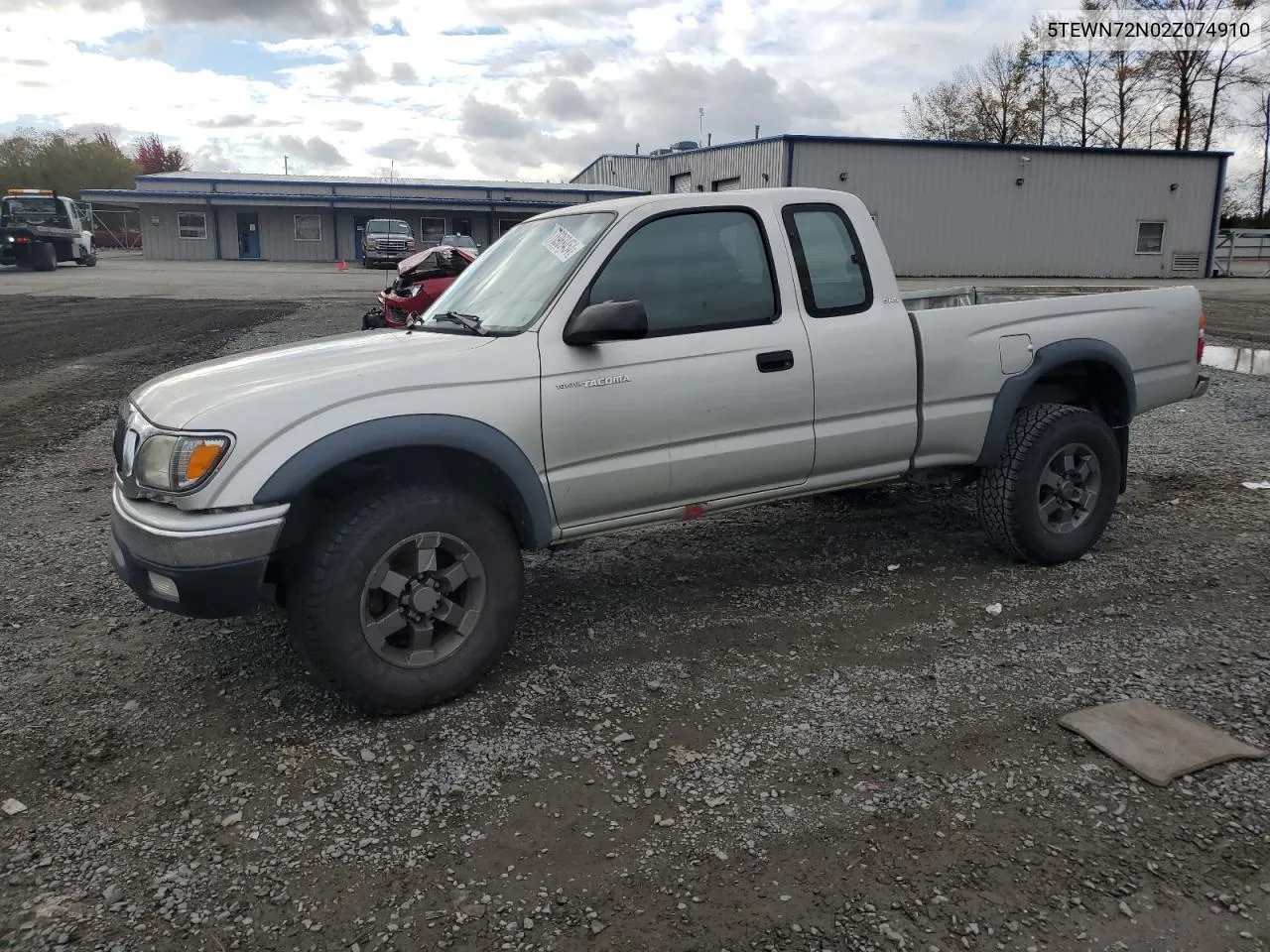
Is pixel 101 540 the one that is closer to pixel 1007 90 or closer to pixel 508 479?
pixel 508 479

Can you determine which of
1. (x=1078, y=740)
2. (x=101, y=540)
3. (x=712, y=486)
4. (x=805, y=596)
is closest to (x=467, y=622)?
(x=712, y=486)

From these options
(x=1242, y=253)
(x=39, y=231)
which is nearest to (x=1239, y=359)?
(x=1242, y=253)

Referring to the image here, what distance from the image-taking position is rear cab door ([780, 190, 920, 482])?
451 centimetres

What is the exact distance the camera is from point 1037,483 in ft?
16.6

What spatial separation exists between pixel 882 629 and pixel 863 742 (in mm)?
1072

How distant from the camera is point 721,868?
286 centimetres

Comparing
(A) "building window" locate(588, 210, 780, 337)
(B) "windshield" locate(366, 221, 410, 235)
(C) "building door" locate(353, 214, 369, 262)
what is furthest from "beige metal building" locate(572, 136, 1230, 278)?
(A) "building window" locate(588, 210, 780, 337)

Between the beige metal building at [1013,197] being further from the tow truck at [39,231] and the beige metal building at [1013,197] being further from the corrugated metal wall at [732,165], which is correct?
the tow truck at [39,231]

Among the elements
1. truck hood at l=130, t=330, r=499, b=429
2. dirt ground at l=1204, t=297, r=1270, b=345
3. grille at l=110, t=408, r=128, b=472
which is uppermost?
truck hood at l=130, t=330, r=499, b=429

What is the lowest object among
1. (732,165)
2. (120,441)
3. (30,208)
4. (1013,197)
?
(120,441)

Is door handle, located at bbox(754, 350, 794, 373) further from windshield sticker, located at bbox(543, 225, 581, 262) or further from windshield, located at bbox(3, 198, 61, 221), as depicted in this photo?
windshield, located at bbox(3, 198, 61, 221)

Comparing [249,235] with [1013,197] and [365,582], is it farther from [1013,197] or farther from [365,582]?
[365,582]

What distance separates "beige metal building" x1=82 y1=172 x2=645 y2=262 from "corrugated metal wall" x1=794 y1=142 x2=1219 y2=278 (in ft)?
62.9

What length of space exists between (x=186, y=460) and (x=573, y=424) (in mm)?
1394
